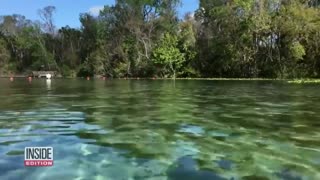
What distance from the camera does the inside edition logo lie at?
23.3ft

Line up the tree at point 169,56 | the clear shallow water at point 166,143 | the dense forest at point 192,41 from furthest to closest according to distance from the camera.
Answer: the tree at point 169,56 → the dense forest at point 192,41 → the clear shallow water at point 166,143

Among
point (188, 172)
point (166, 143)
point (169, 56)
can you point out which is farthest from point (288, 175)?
point (169, 56)

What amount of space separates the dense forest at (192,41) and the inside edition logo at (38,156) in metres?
46.9

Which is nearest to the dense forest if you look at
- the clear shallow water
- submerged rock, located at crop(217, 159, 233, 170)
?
the clear shallow water

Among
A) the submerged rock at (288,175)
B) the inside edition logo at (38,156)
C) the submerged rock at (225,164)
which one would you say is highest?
the inside edition logo at (38,156)

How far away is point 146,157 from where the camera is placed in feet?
25.2

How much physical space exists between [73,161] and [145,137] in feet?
8.80

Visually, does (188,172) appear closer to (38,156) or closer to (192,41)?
(38,156)

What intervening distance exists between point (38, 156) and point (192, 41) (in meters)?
56.9

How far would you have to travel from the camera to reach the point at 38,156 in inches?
308

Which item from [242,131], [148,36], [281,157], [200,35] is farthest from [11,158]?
[148,36]

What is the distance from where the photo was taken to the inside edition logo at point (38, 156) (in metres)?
7.09

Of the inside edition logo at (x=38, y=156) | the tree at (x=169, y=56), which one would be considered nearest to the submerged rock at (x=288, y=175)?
the inside edition logo at (x=38, y=156)

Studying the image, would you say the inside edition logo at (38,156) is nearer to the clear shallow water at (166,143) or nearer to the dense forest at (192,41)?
the clear shallow water at (166,143)
